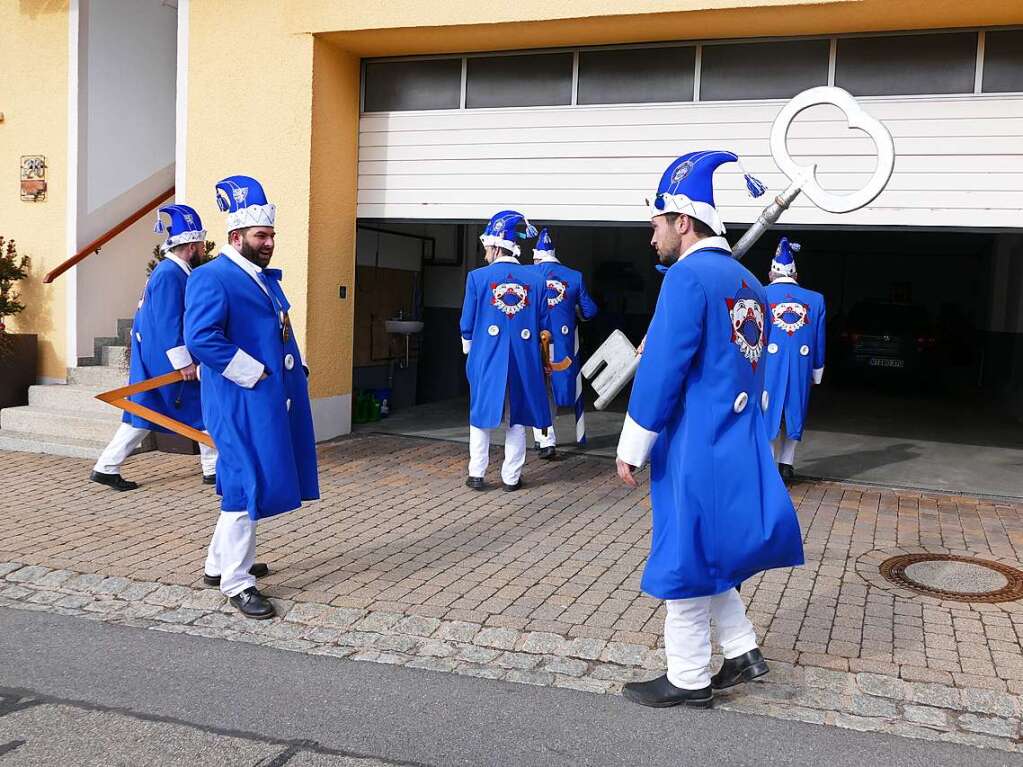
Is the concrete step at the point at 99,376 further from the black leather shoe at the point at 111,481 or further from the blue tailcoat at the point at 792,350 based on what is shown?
the blue tailcoat at the point at 792,350

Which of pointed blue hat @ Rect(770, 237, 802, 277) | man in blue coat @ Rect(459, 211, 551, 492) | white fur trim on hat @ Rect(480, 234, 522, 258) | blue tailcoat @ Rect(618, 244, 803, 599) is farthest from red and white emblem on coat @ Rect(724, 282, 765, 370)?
pointed blue hat @ Rect(770, 237, 802, 277)

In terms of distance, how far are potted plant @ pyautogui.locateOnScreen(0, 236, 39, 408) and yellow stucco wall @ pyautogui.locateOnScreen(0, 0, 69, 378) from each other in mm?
121

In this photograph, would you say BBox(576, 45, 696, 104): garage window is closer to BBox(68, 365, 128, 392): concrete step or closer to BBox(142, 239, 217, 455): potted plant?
BBox(142, 239, 217, 455): potted plant

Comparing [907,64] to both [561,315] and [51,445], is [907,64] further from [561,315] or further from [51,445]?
[51,445]

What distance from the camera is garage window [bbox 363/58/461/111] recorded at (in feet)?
31.4

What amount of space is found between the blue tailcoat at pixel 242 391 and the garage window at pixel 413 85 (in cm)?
530

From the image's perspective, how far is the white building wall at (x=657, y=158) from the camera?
26.2 ft

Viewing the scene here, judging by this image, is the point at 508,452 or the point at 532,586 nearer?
the point at 532,586

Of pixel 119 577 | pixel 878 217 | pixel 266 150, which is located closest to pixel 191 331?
pixel 119 577

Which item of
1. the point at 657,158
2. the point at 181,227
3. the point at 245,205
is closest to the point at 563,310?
the point at 657,158

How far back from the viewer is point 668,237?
3.84 meters

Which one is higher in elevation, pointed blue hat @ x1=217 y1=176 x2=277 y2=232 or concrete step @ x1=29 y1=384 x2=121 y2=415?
pointed blue hat @ x1=217 y1=176 x2=277 y2=232

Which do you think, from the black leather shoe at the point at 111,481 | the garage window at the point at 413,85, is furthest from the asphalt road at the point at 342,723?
the garage window at the point at 413,85

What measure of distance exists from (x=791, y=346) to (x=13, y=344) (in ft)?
24.0
